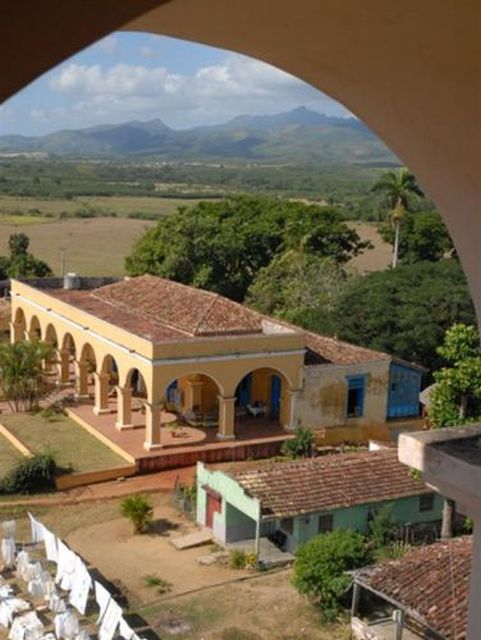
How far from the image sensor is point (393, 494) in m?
14.2

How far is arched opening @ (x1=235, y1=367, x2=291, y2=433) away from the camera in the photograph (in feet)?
66.0

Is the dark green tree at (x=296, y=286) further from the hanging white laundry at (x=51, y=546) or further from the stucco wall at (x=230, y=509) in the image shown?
the hanging white laundry at (x=51, y=546)

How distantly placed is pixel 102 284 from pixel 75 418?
286 inches

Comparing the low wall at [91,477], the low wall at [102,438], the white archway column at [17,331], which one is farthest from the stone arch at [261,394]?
the white archway column at [17,331]

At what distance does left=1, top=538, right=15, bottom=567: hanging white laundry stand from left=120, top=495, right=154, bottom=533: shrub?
6.63 feet

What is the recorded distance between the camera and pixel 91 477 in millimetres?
16641

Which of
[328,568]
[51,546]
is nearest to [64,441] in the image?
[51,546]

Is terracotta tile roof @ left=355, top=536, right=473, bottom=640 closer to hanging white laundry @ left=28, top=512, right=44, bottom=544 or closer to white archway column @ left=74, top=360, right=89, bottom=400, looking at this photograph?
hanging white laundry @ left=28, top=512, right=44, bottom=544

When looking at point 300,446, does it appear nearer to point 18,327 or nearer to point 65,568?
point 65,568

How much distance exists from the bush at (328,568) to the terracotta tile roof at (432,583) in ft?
1.54

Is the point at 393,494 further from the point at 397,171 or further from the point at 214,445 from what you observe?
the point at 397,171

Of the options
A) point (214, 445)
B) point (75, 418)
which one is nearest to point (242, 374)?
point (214, 445)

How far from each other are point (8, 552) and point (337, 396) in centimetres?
909

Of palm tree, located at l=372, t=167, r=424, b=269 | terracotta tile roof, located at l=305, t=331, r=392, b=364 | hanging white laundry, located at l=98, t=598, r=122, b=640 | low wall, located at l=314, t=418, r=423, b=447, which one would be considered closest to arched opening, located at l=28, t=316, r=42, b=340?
terracotta tile roof, located at l=305, t=331, r=392, b=364
